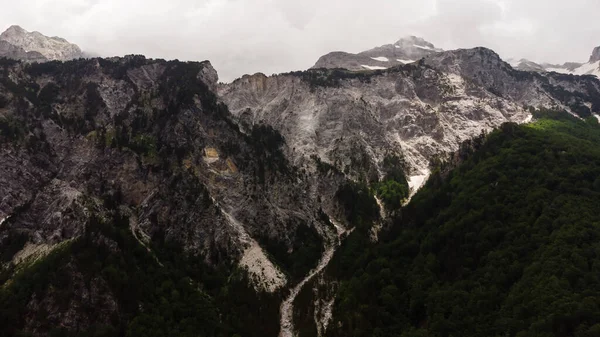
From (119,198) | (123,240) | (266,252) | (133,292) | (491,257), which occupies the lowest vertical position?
(491,257)

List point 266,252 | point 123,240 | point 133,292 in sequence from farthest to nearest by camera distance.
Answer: point 266,252 → point 123,240 → point 133,292

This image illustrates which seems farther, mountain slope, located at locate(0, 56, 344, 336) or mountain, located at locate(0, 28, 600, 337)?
mountain slope, located at locate(0, 56, 344, 336)

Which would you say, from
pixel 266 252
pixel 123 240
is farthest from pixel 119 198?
pixel 266 252

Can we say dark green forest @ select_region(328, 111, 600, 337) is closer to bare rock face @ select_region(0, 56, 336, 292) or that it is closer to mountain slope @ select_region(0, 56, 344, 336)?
mountain slope @ select_region(0, 56, 344, 336)

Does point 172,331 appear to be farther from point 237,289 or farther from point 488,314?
point 488,314

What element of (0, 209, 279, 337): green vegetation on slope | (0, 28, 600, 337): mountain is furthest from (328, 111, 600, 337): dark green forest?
(0, 209, 279, 337): green vegetation on slope

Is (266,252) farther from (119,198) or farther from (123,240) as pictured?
(119,198)

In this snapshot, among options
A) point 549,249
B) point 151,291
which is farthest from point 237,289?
point 549,249

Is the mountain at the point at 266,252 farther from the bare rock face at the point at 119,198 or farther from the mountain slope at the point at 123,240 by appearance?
the bare rock face at the point at 119,198
